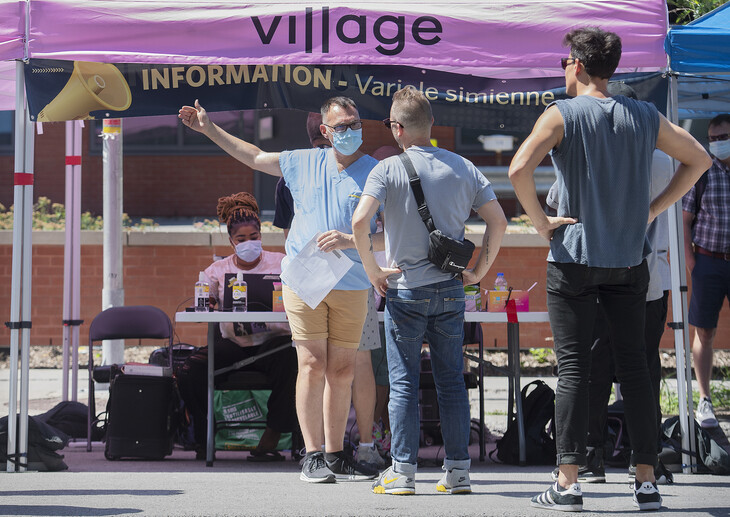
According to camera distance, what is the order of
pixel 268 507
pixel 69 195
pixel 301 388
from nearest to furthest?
pixel 268 507 < pixel 301 388 < pixel 69 195

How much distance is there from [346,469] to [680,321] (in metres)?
2.11

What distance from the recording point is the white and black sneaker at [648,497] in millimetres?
4562

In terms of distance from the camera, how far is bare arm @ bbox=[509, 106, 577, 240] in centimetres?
438

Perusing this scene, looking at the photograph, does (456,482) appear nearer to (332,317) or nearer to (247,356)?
(332,317)

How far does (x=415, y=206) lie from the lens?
4812mm

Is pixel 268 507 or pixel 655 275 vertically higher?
pixel 655 275

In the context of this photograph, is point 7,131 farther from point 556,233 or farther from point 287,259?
point 556,233

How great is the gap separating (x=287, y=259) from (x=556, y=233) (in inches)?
63.7

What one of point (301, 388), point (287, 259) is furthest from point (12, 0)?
point (301, 388)

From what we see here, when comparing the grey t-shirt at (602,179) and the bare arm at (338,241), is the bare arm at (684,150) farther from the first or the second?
the bare arm at (338,241)

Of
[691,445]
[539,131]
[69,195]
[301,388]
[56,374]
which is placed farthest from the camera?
[56,374]

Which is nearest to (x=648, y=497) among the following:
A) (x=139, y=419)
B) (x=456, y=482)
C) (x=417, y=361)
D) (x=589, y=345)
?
(x=589, y=345)

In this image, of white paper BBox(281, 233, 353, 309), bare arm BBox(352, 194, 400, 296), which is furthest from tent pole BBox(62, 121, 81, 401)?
bare arm BBox(352, 194, 400, 296)

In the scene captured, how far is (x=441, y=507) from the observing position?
4.62 m
